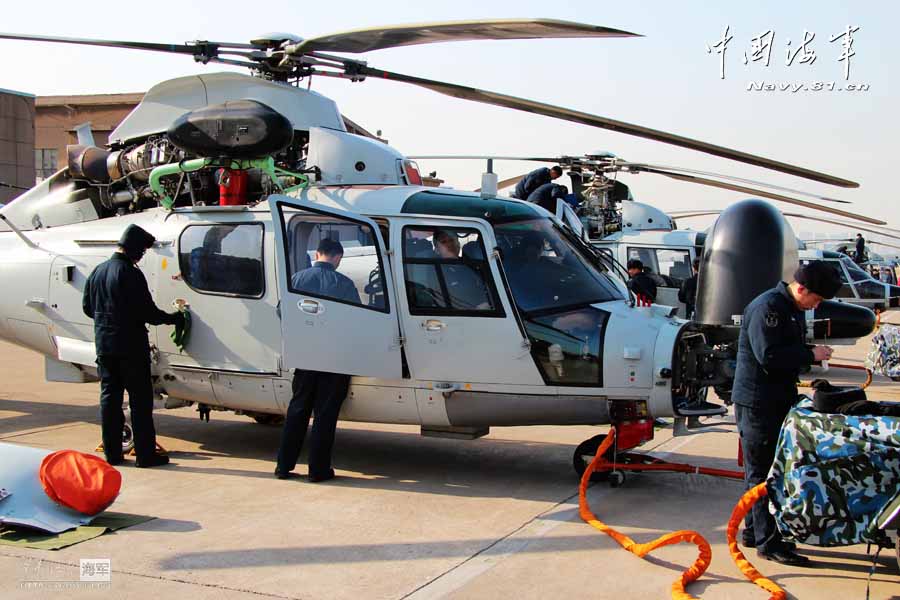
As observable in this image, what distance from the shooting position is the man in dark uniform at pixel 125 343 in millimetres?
7094

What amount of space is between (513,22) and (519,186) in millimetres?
5766

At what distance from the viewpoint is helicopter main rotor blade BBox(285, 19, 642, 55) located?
5445 millimetres

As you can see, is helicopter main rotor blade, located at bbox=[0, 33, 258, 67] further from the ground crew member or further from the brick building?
the brick building

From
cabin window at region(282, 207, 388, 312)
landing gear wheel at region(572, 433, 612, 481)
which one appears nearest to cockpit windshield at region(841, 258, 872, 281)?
landing gear wheel at region(572, 433, 612, 481)

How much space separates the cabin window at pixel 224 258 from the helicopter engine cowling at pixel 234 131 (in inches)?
24.8

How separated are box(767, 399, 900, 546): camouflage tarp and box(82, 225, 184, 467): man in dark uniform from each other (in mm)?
4938

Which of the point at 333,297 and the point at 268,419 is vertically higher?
the point at 333,297

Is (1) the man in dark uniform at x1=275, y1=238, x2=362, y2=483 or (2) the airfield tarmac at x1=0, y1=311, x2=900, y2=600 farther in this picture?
(1) the man in dark uniform at x1=275, y1=238, x2=362, y2=483

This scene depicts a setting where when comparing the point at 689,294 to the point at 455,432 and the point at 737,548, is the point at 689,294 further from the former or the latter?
the point at 737,548

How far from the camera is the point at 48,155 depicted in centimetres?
3584

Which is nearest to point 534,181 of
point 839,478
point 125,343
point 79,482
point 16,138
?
point 125,343

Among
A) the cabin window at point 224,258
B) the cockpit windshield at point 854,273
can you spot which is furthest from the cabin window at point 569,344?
the cockpit windshield at point 854,273

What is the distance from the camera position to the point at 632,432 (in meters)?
6.64

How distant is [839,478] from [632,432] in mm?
2352
